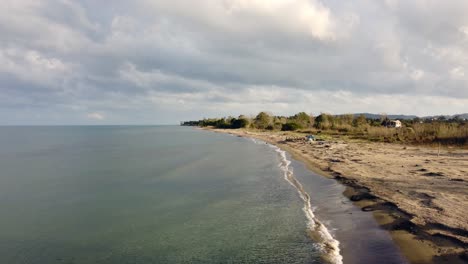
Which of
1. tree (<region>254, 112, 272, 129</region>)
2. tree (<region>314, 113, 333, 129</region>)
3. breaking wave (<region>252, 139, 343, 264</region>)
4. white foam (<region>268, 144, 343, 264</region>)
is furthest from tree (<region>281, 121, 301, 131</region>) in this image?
breaking wave (<region>252, 139, 343, 264</region>)

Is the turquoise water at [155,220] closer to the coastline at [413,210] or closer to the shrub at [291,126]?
the coastline at [413,210]

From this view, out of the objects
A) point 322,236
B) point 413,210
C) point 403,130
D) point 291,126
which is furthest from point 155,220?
point 291,126

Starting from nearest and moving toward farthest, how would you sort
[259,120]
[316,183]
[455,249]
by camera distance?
[455,249]
[316,183]
[259,120]

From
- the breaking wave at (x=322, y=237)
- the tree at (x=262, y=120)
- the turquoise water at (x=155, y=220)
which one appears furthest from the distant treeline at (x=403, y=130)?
the breaking wave at (x=322, y=237)

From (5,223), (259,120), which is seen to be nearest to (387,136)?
(5,223)

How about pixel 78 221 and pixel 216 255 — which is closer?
pixel 216 255

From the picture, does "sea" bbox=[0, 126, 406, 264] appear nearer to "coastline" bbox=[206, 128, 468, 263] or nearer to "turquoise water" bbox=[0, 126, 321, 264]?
"turquoise water" bbox=[0, 126, 321, 264]

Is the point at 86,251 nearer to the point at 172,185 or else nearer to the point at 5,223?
the point at 5,223

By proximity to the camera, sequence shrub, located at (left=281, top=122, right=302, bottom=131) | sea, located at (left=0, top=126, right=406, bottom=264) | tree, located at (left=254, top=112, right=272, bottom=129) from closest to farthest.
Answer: sea, located at (left=0, top=126, right=406, bottom=264)
shrub, located at (left=281, top=122, right=302, bottom=131)
tree, located at (left=254, top=112, right=272, bottom=129)

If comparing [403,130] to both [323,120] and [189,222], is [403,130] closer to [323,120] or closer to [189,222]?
[323,120]
